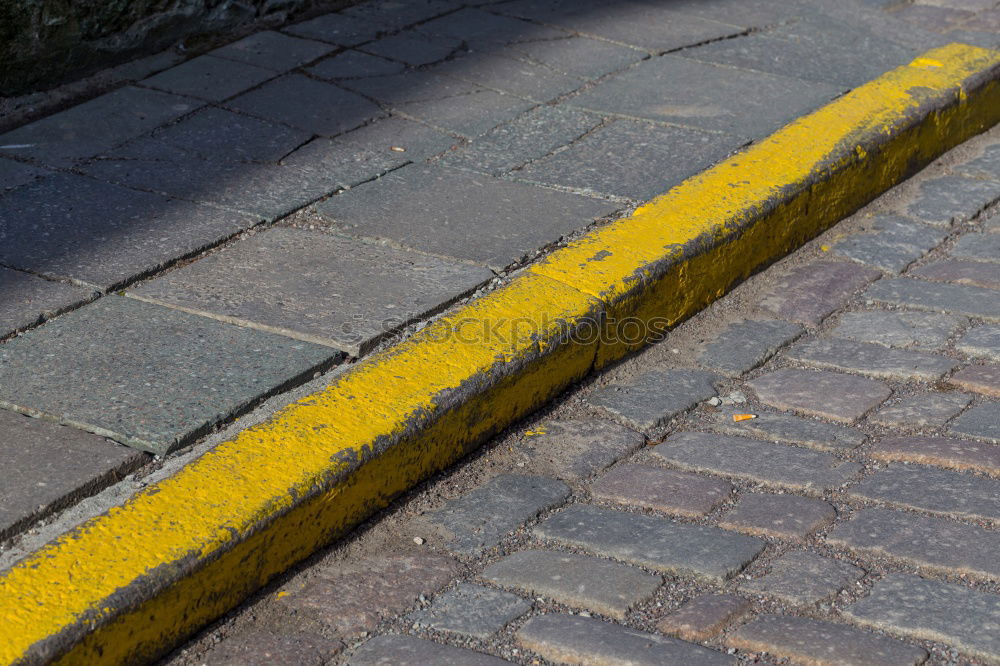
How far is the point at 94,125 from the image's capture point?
3418 millimetres

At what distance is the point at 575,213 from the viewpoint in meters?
3.04

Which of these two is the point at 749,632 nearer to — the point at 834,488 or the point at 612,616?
the point at 612,616

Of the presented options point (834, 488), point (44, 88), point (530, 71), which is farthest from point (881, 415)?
point (44, 88)

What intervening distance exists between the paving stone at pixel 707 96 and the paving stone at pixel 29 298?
5.27 ft

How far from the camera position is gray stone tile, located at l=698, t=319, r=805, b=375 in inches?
106

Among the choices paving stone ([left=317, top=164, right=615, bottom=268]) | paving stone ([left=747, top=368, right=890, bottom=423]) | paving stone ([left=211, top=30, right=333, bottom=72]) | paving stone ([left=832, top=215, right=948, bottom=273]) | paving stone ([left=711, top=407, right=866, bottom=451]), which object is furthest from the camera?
paving stone ([left=211, top=30, right=333, bottom=72])

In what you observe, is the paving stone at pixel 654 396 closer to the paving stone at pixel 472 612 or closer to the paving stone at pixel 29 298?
the paving stone at pixel 472 612

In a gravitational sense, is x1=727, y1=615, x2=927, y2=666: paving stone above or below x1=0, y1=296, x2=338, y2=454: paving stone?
below

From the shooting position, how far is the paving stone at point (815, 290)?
2.91 metres

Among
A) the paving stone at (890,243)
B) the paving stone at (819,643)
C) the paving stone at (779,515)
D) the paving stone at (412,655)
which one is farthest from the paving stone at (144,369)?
the paving stone at (890,243)

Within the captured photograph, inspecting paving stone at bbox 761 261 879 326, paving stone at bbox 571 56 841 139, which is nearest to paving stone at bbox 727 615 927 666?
paving stone at bbox 761 261 879 326

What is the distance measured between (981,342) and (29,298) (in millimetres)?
1859

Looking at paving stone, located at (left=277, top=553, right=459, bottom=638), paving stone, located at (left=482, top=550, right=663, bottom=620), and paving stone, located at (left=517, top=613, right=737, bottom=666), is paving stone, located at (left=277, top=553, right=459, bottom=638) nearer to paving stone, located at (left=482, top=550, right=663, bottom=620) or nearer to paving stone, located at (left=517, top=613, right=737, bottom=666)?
paving stone, located at (left=482, top=550, right=663, bottom=620)

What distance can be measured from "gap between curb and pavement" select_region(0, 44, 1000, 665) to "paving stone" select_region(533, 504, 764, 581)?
0.28 meters
